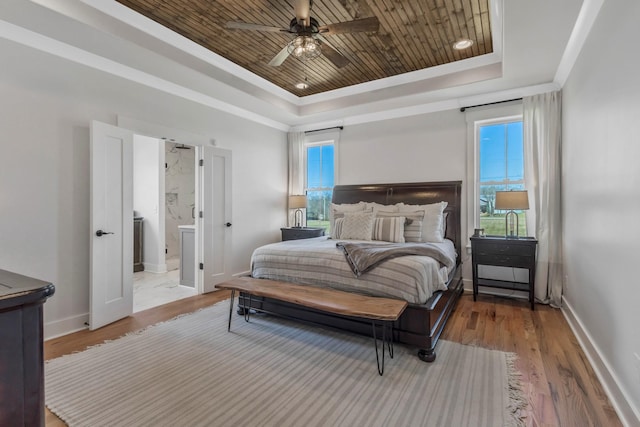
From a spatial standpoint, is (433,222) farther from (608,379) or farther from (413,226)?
(608,379)

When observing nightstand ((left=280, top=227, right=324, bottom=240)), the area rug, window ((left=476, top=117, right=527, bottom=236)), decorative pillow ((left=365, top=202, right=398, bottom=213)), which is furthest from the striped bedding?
nightstand ((left=280, top=227, right=324, bottom=240))

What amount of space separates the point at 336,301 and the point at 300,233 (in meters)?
2.82

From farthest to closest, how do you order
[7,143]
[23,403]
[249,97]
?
[249,97], [7,143], [23,403]

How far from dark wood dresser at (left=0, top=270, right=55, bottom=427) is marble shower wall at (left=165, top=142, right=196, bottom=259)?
5593 mm

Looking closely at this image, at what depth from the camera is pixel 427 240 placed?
12.4 ft

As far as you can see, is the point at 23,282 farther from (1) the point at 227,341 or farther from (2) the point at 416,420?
(1) the point at 227,341

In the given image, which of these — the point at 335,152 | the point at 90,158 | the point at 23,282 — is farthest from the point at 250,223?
the point at 23,282

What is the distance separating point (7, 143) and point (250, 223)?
300cm

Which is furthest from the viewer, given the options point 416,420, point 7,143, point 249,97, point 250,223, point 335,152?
point 335,152

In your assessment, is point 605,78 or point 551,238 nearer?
point 605,78

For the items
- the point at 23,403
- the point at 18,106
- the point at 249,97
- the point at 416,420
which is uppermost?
the point at 249,97

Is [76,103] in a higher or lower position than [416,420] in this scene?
higher

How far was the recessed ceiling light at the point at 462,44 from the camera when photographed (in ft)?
10.8

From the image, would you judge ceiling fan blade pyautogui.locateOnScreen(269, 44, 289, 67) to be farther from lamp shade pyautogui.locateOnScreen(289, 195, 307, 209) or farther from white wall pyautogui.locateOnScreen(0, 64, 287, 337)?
lamp shade pyautogui.locateOnScreen(289, 195, 307, 209)
